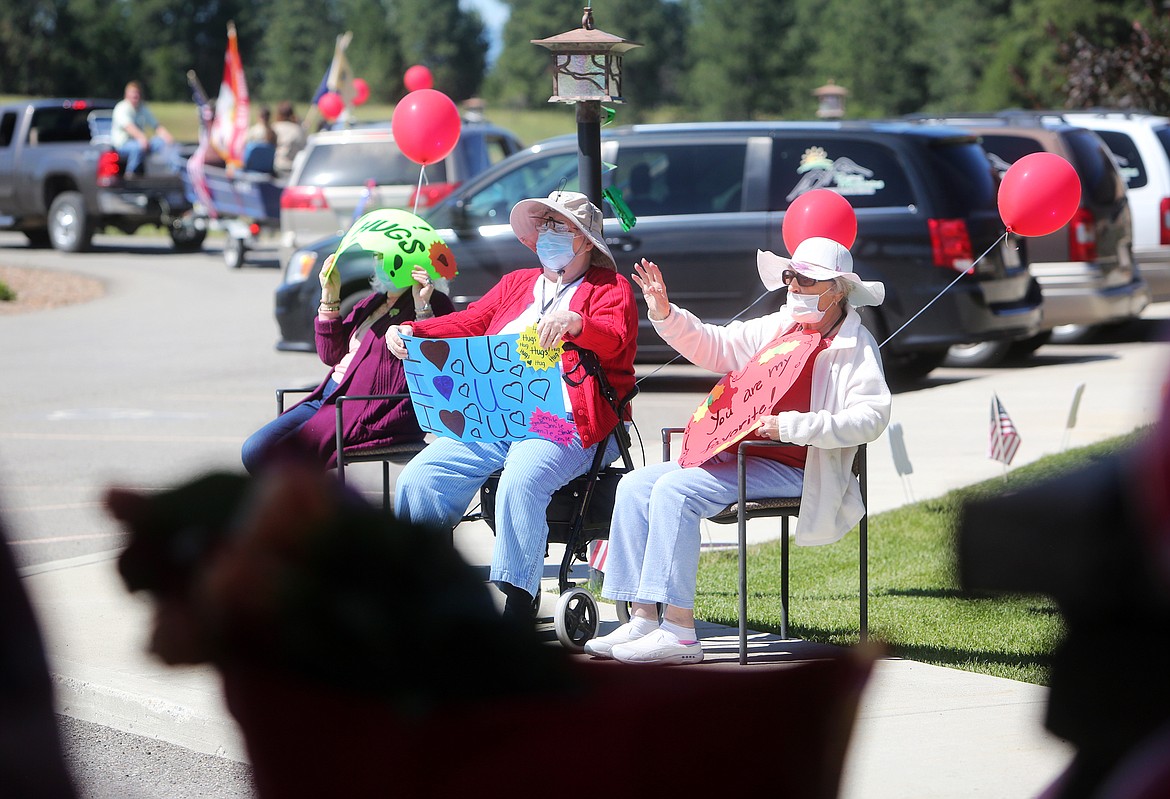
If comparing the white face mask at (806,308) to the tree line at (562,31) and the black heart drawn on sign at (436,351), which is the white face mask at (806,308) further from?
the tree line at (562,31)

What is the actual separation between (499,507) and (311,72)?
108771 mm

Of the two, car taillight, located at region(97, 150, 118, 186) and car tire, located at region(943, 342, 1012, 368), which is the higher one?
car taillight, located at region(97, 150, 118, 186)

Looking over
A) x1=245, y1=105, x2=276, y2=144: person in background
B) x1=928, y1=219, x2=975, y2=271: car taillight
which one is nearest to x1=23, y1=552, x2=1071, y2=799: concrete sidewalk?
x1=928, y1=219, x2=975, y2=271: car taillight

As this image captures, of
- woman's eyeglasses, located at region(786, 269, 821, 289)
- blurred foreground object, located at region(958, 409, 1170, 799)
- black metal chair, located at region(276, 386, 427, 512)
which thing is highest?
woman's eyeglasses, located at region(786, 269, 821, 289)

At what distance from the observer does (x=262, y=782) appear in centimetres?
173

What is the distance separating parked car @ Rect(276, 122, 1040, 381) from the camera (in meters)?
10.6

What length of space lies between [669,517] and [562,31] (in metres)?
100

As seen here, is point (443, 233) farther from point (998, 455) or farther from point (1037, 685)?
point (1037, 685)

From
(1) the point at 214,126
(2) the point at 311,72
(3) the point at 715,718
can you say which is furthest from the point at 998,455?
(2) the point at 311,72

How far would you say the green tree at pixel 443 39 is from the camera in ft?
390

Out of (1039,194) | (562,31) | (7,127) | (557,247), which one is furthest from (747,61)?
(557,247)

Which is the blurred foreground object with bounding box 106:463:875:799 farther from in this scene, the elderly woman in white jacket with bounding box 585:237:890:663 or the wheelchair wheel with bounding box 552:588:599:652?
the wheelchair wheel with bounding box 552:588:599:652

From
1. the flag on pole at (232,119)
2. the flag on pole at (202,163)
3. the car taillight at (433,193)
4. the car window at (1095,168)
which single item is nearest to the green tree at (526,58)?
the flag on pole at (202,163)

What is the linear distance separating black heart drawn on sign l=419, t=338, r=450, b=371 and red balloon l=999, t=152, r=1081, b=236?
206 cm
